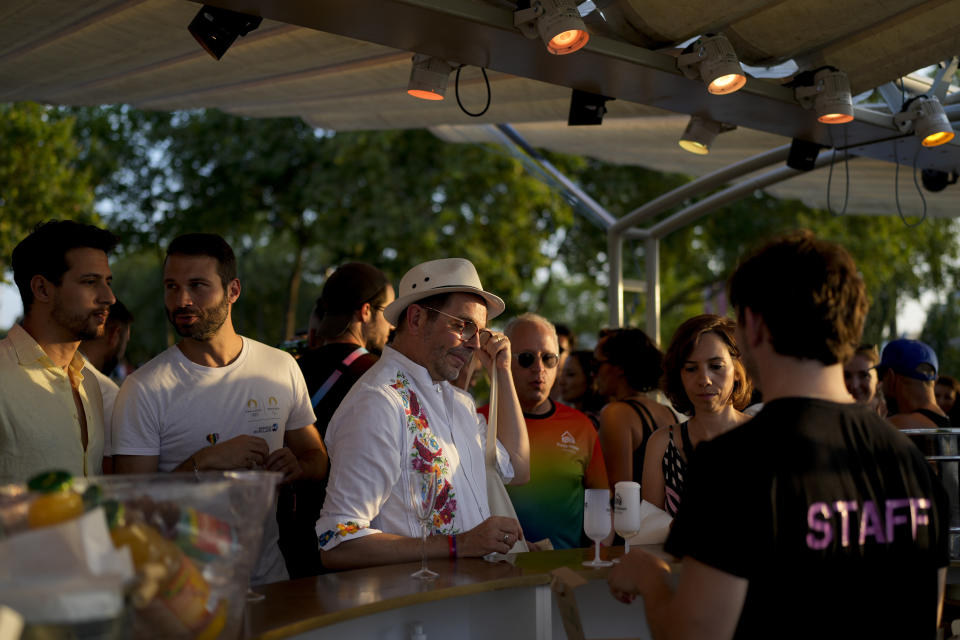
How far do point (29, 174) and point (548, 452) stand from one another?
12703 millimetres

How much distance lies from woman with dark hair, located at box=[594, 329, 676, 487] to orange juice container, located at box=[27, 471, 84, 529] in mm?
3369

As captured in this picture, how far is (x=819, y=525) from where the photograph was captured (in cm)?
193

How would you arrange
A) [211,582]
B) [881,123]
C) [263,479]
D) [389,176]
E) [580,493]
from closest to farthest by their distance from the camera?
[211,582] < [263,479] < [580,493] < [881,123] < [389,176]

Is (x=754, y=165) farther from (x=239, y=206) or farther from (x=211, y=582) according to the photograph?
(x=239, y=206)

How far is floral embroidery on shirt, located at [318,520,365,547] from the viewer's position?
2969 mm

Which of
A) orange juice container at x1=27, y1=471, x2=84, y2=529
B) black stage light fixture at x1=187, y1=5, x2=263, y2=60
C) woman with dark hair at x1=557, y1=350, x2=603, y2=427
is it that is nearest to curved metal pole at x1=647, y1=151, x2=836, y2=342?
woman with dark hair at x1=557, y1=350, x2=603, y2=427

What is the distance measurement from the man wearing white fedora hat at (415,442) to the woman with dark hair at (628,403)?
124cm

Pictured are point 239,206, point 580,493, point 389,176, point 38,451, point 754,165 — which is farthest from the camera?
point 239,206

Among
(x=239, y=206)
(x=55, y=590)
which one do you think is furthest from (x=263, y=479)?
(x=239, y=206)

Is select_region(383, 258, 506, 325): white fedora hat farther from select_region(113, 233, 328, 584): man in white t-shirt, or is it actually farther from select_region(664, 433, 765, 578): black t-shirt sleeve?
select_region(664, 433, 765, 578): black t-shirt sleeve

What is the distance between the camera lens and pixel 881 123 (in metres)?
5.23

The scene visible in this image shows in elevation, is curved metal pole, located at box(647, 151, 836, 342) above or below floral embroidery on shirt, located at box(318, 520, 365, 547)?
above

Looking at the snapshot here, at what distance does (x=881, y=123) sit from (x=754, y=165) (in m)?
1.48

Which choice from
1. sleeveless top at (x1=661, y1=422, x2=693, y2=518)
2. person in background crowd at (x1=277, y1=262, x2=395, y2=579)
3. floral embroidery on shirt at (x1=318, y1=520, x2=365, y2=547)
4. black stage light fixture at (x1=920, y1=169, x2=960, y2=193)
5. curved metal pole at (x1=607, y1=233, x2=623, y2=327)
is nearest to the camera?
floral embroidery on shirt at (x1=318, y1=520, x2=365, y2=547)
